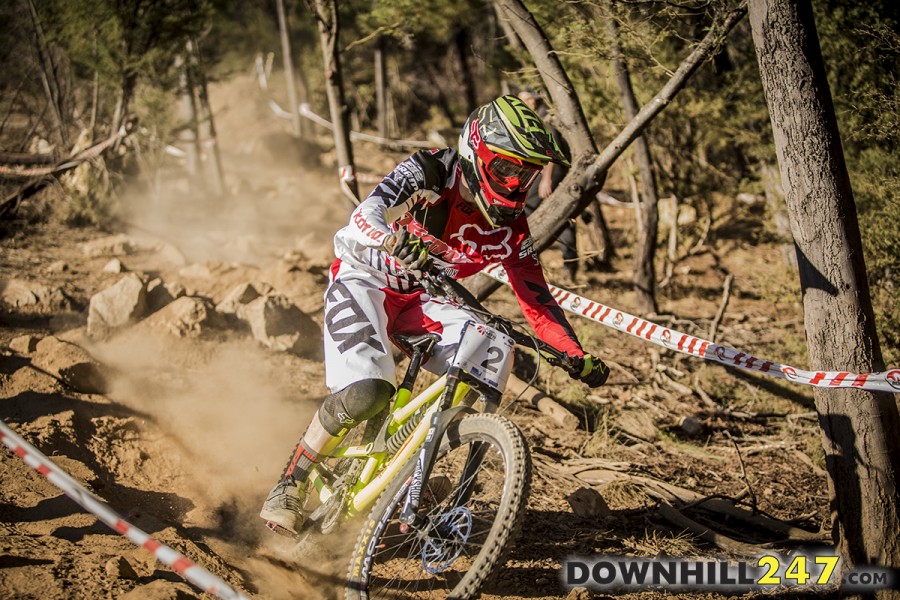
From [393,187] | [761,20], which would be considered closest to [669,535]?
[393,187]

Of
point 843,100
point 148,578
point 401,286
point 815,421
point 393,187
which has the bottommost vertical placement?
point 815,421

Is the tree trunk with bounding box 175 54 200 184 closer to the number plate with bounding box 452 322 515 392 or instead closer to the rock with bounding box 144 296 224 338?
the rock with bounding box 144 296 224 338

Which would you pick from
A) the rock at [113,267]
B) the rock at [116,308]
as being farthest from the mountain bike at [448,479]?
the rock at [113,267]

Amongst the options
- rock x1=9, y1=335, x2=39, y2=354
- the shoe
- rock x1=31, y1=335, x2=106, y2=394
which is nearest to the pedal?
the shoe

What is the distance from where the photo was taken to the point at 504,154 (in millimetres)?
3322

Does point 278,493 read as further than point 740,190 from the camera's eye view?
No

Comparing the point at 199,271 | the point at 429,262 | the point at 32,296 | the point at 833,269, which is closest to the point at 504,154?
the point at 429,262

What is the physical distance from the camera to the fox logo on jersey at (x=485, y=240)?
390 centimetres

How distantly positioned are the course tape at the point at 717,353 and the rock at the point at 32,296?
4.95 meters

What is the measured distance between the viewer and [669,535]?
4.42 metres

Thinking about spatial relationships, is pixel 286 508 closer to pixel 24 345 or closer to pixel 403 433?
pixel 403 433

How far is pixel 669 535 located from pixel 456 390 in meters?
2.14

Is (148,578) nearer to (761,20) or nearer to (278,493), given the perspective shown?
(278,493)

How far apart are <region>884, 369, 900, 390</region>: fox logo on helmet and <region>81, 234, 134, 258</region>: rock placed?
9592mm
